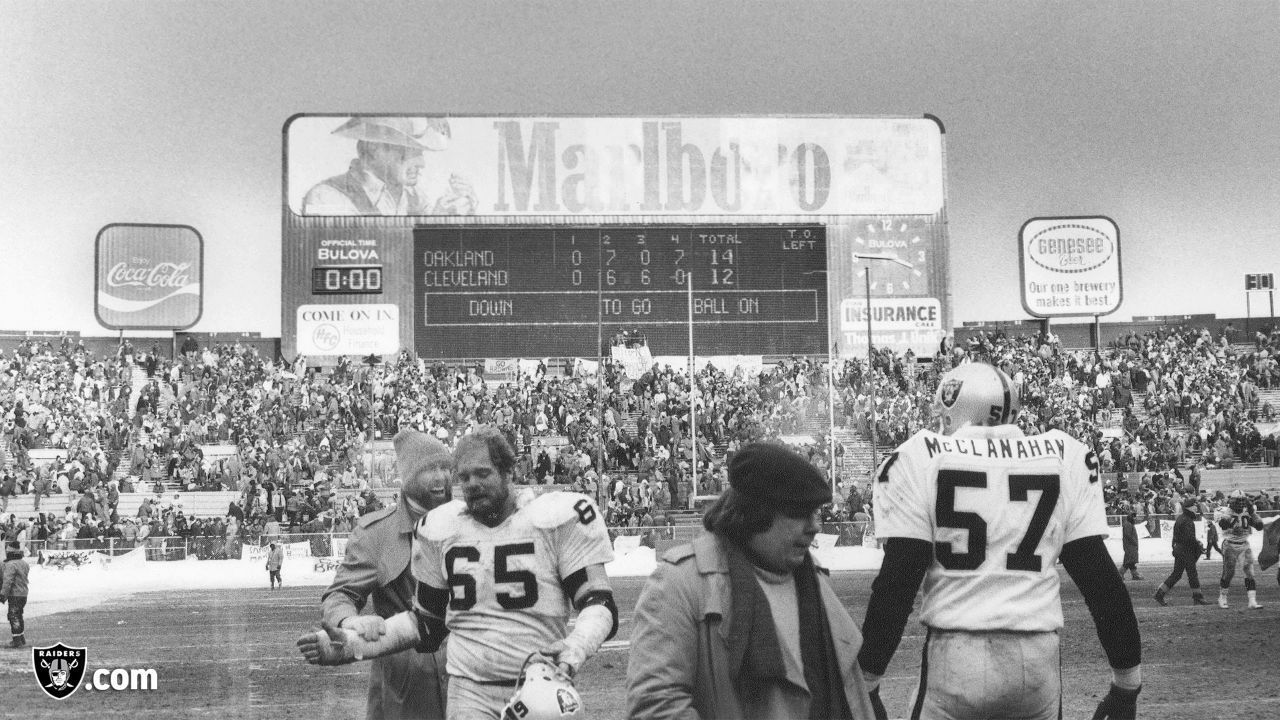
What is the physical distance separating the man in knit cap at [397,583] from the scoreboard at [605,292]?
31.9 metres

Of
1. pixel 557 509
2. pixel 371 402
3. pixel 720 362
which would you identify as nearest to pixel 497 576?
pixel 557 509

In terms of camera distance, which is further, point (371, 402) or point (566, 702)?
point (371, 402)

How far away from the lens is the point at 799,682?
9.87 ft

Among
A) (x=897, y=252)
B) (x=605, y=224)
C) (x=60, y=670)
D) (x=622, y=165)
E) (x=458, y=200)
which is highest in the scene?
(x=622, y=165)

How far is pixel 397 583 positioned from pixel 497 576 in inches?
38.9

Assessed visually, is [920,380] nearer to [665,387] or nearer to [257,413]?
[665,387]

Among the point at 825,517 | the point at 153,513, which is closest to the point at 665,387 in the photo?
the point at 825,517

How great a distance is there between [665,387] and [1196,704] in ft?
90.6

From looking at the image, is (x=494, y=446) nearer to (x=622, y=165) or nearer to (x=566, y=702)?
(x=566, y=702)

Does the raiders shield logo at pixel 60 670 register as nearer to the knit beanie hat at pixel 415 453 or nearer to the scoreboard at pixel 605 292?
the knit beanie hat at pixel 415 453

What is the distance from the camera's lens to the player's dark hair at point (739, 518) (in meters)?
3.03

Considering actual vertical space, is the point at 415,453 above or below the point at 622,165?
below

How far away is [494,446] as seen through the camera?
4.73m

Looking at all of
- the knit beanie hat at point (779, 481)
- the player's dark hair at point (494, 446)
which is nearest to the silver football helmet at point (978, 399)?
the knit beanie hat at point (779, 481)
